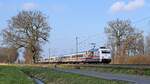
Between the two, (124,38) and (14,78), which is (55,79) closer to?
(14,78)

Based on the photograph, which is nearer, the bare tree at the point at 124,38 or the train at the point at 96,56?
the train at the point at 96,56

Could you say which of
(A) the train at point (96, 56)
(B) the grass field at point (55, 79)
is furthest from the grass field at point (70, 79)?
(A) the train at point (96, 56)

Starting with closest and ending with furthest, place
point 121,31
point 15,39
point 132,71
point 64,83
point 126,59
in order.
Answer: point 64,83, point 132,71, point 126,59, point 15,39, point 121,31

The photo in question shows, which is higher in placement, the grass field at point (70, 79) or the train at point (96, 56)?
the train at point (96, 56)

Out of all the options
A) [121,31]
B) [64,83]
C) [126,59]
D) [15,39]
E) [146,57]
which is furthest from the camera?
[121,31]

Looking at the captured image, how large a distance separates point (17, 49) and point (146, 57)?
152ft

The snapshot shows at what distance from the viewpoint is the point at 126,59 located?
76.1 metres

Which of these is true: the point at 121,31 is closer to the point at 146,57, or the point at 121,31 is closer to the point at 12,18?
the point at 12,18

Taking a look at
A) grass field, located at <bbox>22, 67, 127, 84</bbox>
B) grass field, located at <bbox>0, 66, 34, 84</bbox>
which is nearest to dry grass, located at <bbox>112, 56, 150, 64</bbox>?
grass field, located at <bbox>22, 67, 127, 84</bbox>

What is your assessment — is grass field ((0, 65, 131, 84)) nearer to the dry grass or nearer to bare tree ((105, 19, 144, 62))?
the dry grass

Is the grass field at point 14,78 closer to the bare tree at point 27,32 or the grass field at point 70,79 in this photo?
the grass field at point 70,79

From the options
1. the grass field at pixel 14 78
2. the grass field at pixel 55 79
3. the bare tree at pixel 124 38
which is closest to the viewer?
the grass field at pixel 55 79

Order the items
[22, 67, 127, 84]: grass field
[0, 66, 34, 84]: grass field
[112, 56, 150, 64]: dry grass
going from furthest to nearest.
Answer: [112, 56, 150, 64]: dry grass
[0, 66, 34, 84]: grass field
[22, 67, 127, 84]: grass field

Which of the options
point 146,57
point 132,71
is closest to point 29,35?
point 146,57
